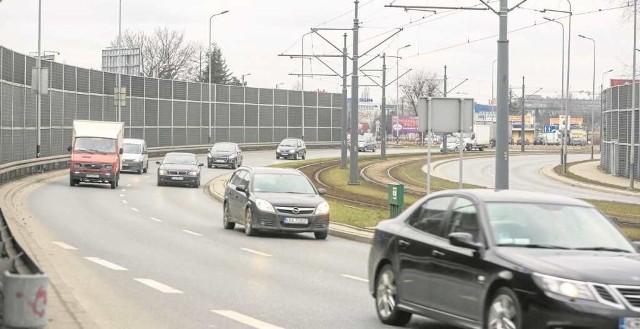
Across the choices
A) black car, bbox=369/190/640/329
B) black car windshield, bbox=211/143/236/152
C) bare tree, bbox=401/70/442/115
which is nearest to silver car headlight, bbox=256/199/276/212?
black car, bbox=369/190/640/329

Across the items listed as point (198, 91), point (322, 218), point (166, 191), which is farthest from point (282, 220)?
point (198, 91)

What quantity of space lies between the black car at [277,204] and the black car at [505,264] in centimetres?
1232

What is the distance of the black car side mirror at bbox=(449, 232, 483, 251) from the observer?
971 cm

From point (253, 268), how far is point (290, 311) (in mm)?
5210

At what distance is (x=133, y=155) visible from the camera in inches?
2307

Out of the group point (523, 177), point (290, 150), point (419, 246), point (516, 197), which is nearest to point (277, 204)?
point (419, 246)

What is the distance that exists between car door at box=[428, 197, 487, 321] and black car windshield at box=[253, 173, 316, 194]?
589 inches

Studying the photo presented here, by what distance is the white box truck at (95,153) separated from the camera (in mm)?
44469

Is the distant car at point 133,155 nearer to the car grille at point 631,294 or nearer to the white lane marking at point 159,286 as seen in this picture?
the white lane marking at point 159,286

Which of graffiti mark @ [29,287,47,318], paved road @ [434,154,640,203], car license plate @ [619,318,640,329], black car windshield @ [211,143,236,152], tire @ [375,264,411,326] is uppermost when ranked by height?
black car windshield @ [211,143,236,152]

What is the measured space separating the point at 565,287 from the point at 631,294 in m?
0.47

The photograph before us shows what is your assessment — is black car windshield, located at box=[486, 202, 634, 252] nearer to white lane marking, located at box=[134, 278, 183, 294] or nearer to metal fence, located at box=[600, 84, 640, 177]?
white lane marking, located at box=[134, 278, 183, 294]

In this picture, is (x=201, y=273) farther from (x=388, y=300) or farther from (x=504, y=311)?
(x=504, y=311)

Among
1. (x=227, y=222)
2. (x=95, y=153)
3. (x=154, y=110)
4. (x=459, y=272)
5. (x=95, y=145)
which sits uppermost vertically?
(x=154, y=110)
